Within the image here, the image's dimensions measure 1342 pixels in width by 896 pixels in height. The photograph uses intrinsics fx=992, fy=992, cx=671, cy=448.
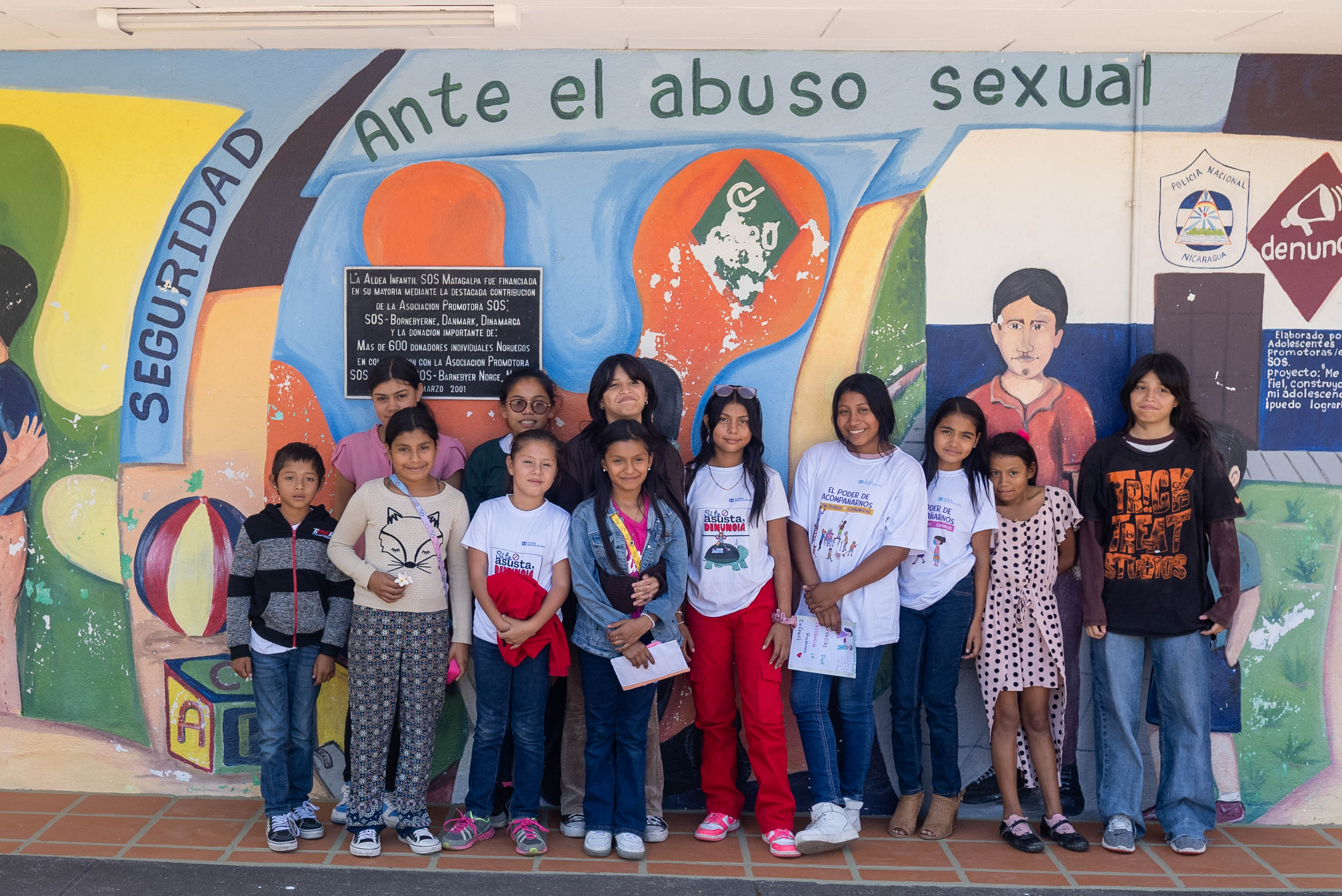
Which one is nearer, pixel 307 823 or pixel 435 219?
pixel 307 823

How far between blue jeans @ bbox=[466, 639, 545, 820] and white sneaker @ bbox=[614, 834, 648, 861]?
37 centimetres

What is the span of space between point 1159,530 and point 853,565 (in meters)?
1.33

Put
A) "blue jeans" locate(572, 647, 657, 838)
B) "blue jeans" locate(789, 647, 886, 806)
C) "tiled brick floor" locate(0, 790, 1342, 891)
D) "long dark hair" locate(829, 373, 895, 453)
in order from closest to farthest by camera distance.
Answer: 1. "tiled brick floor" locate(0, 790, 1342, 891)
2. "blue jeans" locate(572, 647, 657, 838)
3. "blue jeans" locate(789, 647, 886, 806)
4. "long dark hair" locate(829, 373, 895, 453)

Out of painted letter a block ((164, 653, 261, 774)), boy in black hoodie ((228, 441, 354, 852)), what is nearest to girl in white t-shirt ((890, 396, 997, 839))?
boy in black hoodie ((228, 441, 354, 852))

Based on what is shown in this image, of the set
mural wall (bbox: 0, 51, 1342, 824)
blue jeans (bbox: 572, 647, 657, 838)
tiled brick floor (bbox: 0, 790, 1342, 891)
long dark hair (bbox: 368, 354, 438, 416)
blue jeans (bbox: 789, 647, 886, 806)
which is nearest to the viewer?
tiled brick floor (bbox: 0, 790, 1342, 891)

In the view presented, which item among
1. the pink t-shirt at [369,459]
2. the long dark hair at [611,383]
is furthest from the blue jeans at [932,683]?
the pink t-shirt at [369,459]

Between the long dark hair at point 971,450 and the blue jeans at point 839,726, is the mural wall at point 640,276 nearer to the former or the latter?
the long dark hair at point 971,450

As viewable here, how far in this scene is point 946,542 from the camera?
4176 millimetres

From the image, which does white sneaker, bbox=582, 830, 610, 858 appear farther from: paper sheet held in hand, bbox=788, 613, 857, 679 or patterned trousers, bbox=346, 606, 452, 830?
paper sheet held in hand, bbox=788, 613, 857, 679

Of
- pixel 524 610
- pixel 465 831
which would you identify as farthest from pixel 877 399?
pixel 465 831

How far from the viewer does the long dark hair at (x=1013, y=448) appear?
167 inches

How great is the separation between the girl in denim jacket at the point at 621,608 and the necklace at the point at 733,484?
23 centimetres

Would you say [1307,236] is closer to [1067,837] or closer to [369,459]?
[1067,837]

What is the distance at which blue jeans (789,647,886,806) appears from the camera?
13.3 ft
